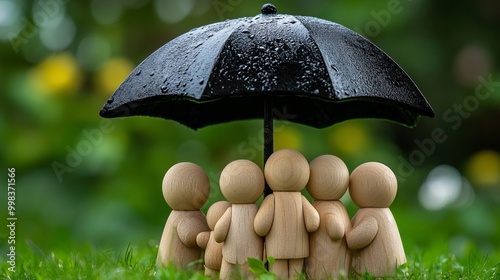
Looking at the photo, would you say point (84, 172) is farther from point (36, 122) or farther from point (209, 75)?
point (209, 75)

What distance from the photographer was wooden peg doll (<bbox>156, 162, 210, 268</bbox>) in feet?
6.92

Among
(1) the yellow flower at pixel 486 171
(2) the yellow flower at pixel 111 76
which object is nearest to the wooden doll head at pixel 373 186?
(2) the yellow flower at pixel 111 76

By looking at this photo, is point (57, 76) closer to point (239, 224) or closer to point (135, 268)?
point (135, 268)

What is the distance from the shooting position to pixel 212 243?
2.06 meters

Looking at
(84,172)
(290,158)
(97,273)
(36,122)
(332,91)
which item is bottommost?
(84,172)

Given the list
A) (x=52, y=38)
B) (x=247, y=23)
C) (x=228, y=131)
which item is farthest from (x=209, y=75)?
(x=52, y=38)

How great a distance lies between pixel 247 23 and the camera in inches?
78.5

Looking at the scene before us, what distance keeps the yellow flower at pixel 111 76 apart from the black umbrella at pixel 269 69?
1945mm

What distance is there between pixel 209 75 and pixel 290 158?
1.13 ft

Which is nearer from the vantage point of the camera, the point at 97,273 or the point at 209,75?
the point at 209,75

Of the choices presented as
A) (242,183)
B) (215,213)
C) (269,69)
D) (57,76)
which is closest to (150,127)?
(57,76)

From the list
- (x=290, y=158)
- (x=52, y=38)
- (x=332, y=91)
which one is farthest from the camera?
(x=52, y=38)

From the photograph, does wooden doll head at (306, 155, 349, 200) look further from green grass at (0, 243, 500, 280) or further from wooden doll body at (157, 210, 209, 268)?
wooden doll body at (157, 210, 209, 268)

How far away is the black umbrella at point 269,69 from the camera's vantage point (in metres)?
1.78
